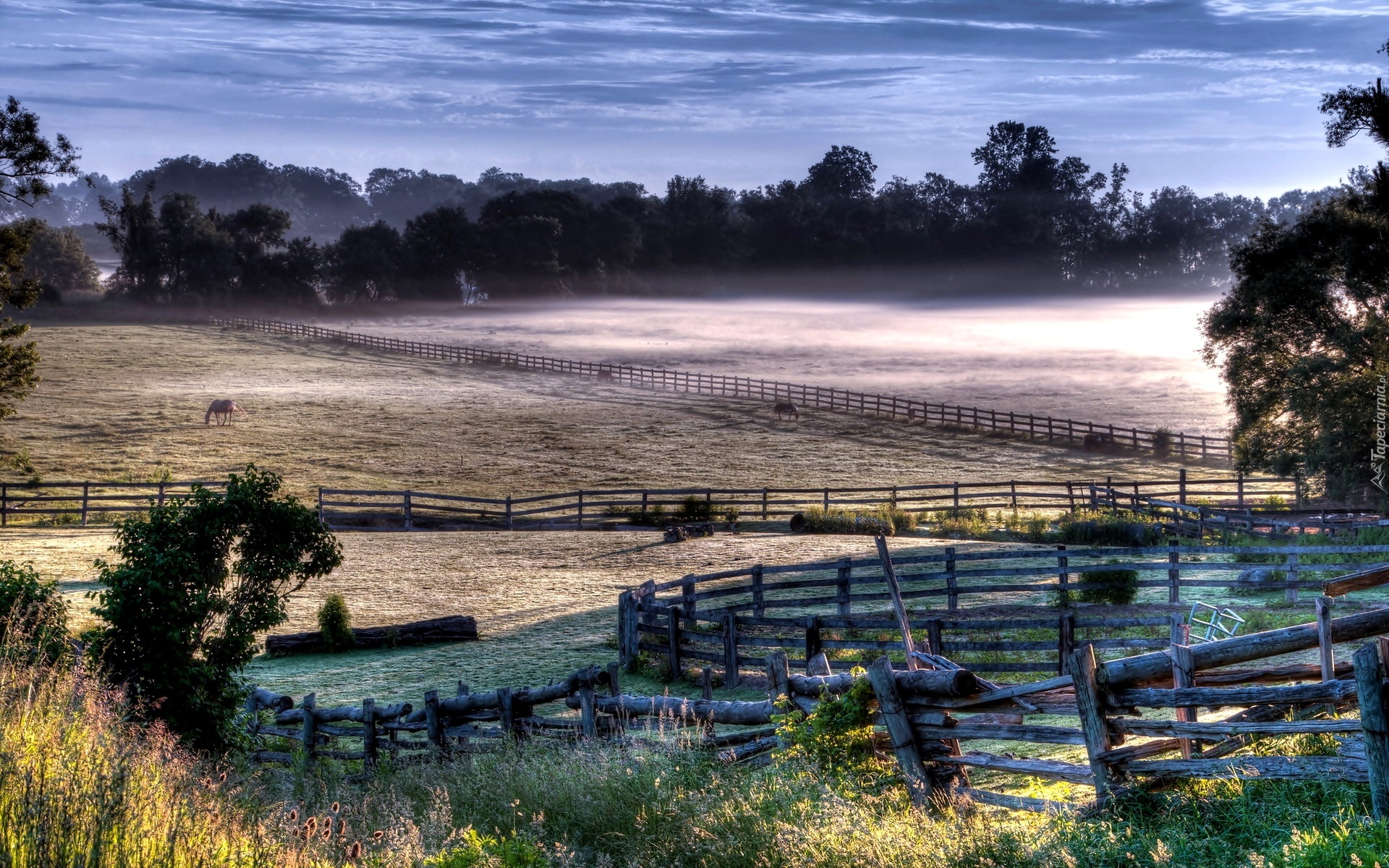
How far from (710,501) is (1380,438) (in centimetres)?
1794

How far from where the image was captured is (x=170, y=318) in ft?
321

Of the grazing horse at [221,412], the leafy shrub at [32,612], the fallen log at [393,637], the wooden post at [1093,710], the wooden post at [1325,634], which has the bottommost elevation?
the fallen log at [393,637]

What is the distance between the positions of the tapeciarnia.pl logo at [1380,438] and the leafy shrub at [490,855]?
88.7ft

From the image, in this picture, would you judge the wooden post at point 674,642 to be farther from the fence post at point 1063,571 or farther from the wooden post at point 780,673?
the wooden post at point 780,673

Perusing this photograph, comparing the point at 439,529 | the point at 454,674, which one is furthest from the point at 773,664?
the point at 439,529

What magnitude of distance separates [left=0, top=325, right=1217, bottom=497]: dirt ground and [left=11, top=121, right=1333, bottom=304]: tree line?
33.2m

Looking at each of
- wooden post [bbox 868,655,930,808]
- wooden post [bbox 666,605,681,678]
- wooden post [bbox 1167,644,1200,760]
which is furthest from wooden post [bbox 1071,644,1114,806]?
wooden post [bbox 666,605,681,678]

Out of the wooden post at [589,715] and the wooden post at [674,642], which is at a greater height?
the wooden post at [589,715]

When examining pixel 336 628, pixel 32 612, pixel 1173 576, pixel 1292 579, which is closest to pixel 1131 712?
pixel 32 612

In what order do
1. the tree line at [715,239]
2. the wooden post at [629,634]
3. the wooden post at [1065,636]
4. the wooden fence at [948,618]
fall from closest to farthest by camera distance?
the wooden post at [1065,636], the wooden fence at [948,618], the wooden post at [629,634], the tree line at [715,239]

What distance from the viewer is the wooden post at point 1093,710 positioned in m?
7.45

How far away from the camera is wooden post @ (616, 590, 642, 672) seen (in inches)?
731

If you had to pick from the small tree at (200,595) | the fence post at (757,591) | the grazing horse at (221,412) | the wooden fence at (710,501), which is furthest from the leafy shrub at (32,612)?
the grazing horse at (221,412)

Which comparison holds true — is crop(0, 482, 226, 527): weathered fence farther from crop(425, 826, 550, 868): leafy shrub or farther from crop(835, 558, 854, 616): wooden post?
crop(425, 826, 550, 868): leafy shrub
